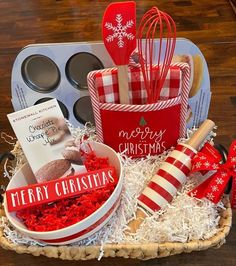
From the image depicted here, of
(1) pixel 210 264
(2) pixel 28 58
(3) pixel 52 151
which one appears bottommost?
(1) pixel 210 264

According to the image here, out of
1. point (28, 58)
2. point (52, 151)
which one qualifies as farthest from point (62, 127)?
point (28, 58)

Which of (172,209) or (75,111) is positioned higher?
(75,111)

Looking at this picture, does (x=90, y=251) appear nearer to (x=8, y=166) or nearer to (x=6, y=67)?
(x=8, y=166)

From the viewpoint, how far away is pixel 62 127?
2.01 ft

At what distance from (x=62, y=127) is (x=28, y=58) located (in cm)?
16

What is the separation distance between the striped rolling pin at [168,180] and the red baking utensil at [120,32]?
0.17 m

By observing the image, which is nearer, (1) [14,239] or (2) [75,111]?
(1) [14,239]

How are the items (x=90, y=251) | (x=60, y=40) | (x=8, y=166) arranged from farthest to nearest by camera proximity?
(x=60, y=40)
(x=8, y=166)
(x=90, y=251)

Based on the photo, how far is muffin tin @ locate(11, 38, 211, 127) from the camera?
0.64 meters

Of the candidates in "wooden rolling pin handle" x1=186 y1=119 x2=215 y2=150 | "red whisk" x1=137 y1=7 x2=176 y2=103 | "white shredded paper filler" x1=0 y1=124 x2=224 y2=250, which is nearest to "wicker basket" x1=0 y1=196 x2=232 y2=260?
"white shredded paper filler" x1=0 y1=124 x2=224 y2=250

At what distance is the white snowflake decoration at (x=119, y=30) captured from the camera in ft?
1.78

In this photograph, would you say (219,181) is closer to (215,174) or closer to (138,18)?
(215,174)

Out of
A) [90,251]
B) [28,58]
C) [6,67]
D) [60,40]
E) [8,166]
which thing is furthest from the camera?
[60,40]

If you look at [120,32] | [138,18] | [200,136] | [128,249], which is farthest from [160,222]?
[138,18]
